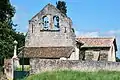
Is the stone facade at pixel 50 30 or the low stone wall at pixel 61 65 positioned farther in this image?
the stone facade at pixel 50 30

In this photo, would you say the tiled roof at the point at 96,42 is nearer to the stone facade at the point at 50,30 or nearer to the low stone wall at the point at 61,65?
the stone facade at the point at 50,30

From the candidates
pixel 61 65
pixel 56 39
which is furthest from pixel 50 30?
pixel 61 65

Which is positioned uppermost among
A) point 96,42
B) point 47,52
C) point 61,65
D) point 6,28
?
point 6,28

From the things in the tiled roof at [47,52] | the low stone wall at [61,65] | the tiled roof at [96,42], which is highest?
the tiled roof at [96,42]

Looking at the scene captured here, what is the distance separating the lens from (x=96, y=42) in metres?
56.6

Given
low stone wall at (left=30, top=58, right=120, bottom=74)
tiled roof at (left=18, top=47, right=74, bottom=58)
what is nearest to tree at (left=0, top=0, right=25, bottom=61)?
tiled roof at (left=18, top=47, right=74, bottom=58)

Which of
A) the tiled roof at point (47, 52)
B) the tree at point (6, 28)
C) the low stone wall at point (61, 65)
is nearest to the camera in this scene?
the low stone wall at point (61, 65)

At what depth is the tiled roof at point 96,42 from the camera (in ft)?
184

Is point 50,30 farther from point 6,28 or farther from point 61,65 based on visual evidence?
point 61,65

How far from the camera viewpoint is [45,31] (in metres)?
54.9

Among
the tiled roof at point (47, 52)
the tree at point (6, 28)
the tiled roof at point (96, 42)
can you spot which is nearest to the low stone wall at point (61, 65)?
the tiled roof at point (47, 52)

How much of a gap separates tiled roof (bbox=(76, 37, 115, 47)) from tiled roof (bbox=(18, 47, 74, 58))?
3961 mm

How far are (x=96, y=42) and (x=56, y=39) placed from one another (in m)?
5.50

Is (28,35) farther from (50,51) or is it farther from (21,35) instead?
(21,35)
